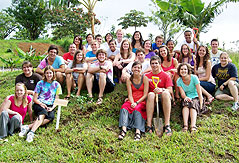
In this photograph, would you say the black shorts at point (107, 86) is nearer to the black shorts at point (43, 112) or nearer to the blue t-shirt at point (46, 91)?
the blue t-shirt at point (46, 91)

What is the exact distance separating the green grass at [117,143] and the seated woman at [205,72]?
60cm

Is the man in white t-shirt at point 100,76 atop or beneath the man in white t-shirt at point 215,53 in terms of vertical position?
beneath

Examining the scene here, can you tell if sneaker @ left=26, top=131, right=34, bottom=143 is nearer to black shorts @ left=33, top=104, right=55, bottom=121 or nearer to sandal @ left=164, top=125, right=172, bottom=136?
black shorts @ left=33, top=104, right=55, bottom=121

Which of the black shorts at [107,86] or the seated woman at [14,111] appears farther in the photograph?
the black shorts at [107,86]

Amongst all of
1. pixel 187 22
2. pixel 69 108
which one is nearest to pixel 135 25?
pixel 187 22

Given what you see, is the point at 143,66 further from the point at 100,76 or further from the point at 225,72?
the point at 225,72

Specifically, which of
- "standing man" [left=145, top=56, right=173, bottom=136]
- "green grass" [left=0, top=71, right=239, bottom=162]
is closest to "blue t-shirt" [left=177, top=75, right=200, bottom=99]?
"standing man" [left=145, top=56, right=173, bottom=136]

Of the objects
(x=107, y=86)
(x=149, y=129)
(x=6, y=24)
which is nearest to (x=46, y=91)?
(x=107, y=86)

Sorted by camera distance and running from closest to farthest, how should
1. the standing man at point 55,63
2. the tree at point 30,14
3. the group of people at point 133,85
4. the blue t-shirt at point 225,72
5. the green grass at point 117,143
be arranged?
the green grass at point 117,143
the group of people at point 133,85
the blue t-shirt at point 225,72
the standing man at point 55,63
the tree at point 30,14

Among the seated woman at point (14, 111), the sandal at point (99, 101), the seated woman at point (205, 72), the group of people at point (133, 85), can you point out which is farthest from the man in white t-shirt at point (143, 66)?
the seated woman at point (14, 111)

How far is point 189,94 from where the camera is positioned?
438 centimetres

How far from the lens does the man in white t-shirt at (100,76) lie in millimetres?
5105

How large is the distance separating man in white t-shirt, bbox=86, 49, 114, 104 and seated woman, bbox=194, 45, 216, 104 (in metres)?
2.31

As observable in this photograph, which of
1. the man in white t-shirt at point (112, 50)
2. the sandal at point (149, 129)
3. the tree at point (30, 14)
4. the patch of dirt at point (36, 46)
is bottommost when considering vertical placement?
the sandal at point (149, 129)
